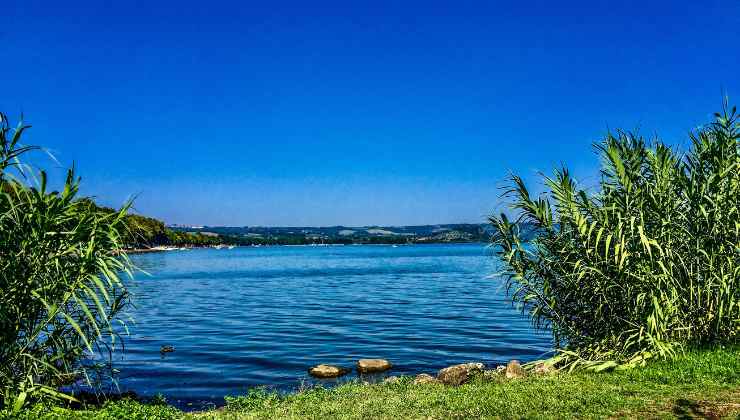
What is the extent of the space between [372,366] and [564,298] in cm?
871

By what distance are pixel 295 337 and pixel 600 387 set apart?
69.5 ft

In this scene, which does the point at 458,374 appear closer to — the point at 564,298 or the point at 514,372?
the point at 514,372

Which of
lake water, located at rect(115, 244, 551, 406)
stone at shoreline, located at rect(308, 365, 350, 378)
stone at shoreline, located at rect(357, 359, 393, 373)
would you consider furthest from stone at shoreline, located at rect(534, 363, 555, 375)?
stone at shoreline, located at rect(308, 365, 350, 378)

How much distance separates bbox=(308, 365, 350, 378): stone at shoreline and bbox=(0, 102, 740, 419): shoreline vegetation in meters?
4.27

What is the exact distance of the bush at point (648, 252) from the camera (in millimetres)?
12914

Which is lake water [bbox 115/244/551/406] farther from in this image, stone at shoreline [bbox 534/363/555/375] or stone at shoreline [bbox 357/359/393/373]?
stone at shoreline [bbox 534/363/555/375]

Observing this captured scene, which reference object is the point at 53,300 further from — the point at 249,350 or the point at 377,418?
the point at 249,350

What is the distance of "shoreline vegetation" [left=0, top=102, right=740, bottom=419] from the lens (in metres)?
9.77

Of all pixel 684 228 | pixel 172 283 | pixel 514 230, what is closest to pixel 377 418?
pixel 514 230

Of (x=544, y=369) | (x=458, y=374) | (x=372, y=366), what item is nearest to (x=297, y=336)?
(x=372, y=366)

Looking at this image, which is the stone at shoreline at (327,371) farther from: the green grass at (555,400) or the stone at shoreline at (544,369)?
the stone at shoreline at (544,369)

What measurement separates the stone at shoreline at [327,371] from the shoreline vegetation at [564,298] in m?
4.27

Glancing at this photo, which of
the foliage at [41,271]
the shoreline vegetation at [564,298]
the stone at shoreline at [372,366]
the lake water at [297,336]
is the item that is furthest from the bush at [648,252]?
the foliage at [41,271]

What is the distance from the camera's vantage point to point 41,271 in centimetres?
991
